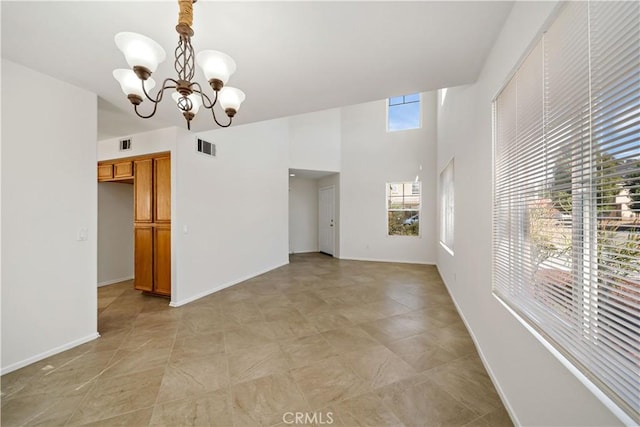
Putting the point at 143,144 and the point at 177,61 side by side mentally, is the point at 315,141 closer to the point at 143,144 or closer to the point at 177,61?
the point at 143,144

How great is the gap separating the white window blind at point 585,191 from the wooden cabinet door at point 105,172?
17.7ft

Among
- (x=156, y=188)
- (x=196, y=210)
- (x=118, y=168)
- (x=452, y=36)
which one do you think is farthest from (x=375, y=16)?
(x=118, y=168)

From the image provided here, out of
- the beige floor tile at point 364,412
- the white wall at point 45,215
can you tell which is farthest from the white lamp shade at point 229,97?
the beige floor tile at point 364,412

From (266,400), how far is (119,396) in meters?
1.07

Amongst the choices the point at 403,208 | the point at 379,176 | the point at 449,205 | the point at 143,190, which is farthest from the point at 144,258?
the point at 403,208

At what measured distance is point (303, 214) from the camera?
814 cm

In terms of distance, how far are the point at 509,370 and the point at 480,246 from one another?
1035 millimetres

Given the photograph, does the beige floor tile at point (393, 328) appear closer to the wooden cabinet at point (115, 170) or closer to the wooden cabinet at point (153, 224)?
the wooden cabinet at point (153, 224)

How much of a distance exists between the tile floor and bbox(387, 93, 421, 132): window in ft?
15.6

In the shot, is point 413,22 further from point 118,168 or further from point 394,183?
point 394,183

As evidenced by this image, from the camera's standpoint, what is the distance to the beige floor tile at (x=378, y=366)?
197cm

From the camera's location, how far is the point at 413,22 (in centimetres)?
162

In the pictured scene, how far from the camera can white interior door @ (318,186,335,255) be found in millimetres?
7523

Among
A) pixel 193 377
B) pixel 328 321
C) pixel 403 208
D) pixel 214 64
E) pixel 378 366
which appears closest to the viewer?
pixel 214 64
